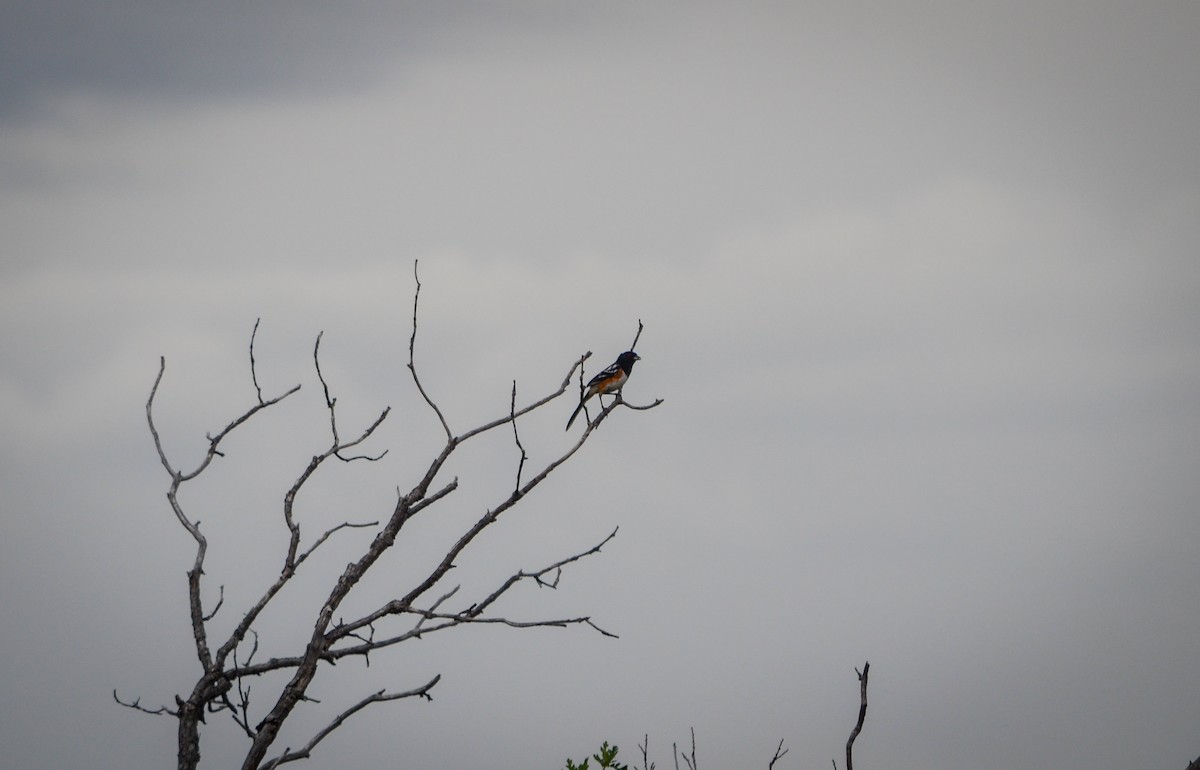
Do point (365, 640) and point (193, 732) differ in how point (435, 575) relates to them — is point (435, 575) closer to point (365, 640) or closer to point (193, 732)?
point (365, 640)

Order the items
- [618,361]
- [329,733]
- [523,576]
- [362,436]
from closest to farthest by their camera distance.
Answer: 1. [329,733]
2. [523,576]
3. [362,436]
4. [618,361]

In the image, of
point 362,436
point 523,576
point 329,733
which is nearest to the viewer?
point 329,733

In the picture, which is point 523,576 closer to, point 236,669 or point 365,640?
point 365,640

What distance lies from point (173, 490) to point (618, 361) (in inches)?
435

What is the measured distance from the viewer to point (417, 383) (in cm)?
607

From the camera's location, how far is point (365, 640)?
5.79 m

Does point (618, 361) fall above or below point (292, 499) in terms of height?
above

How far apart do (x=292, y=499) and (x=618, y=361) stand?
35.7ft

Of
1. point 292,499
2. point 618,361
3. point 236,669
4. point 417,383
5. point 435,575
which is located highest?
point 618,361

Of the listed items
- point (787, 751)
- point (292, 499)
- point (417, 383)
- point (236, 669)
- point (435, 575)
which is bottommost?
point (787, 751)

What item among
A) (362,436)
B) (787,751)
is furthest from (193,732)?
(787,751)

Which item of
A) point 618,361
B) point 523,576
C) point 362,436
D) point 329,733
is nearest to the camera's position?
point 329,733

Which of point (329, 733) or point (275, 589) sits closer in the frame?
point (329, 733)

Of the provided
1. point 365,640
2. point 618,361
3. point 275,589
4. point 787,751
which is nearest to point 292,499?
point 275,589
